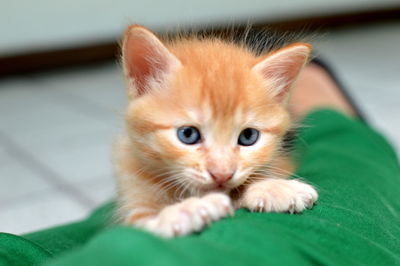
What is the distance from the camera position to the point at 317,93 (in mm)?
1797

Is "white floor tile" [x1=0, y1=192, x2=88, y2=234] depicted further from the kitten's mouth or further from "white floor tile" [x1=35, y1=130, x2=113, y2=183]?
the kitten's mouth

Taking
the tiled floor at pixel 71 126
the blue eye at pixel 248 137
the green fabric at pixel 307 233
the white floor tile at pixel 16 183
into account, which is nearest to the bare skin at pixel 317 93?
the tiled floor at pixel 71 126

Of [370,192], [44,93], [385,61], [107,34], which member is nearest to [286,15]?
[385,61]

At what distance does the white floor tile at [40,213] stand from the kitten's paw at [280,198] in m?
1.12

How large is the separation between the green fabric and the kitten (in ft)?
0.21

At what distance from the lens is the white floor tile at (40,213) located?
181cm

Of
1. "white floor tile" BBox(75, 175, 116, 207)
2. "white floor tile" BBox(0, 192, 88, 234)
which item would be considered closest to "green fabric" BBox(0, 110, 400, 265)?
"white floor tile" BBox(0, 192, 88, 234)

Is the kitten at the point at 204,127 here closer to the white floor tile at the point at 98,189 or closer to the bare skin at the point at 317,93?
the bare skin at the point at 317,93

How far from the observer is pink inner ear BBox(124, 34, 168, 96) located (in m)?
0.93

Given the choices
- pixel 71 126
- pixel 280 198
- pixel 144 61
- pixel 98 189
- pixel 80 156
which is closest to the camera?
pixel 280 198

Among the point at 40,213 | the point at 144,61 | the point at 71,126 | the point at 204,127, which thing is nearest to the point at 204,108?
the point at 204,127

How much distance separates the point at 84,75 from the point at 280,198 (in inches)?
124

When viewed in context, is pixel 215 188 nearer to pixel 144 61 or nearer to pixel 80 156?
pixel 144 61

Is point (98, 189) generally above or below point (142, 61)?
below
